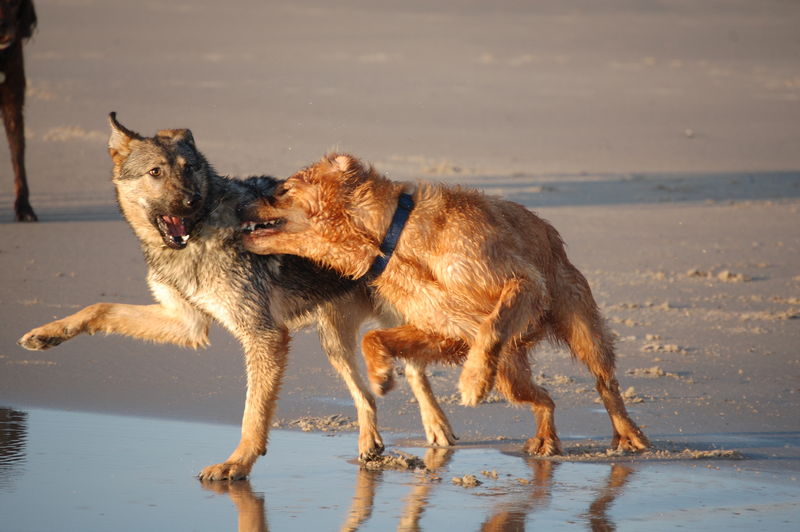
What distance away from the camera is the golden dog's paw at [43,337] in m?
6.66

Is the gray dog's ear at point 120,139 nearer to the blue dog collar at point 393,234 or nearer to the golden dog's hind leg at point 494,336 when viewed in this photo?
the blue dog collar at point 393,234

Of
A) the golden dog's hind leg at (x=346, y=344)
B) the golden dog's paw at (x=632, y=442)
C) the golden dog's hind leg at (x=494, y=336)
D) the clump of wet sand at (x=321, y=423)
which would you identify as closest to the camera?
the golden dog's hind leg at (x=494, y=336)

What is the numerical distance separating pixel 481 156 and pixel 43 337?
10.6 metres

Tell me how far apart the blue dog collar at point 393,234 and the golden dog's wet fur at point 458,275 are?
0.03 m

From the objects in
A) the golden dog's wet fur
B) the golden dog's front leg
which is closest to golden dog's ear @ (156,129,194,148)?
the golden dog's wet fur

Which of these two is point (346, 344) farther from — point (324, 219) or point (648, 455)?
point (648, 455)

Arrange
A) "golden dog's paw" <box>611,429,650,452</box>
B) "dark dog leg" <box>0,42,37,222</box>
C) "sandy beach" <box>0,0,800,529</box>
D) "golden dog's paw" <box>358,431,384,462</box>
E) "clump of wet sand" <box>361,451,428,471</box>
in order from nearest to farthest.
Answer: "clump of wet sand" <box>361,451,428,471</box> → "golden dog's paw" <box>358,431,384,462</box> → "golden dog's paw" <box>611,429,650,452</box> → "sandy beach" <box>0,0,800,529</box> → "dark dog leg" <box>0,42,37,222</box>

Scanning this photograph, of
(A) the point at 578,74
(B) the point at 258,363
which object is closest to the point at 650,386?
(B) the point at 258,363

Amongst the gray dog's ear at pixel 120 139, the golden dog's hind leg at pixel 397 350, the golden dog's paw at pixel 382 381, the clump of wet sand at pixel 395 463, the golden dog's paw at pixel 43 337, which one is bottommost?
the clump of wet sand at pixel 395 463

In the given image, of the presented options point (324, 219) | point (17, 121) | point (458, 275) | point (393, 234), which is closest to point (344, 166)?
point (324, 219)

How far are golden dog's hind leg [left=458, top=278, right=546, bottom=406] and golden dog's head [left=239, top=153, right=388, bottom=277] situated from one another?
705 millimetres

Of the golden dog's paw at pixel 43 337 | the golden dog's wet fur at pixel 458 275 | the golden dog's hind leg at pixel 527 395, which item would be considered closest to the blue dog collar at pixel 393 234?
the golden dog's wet fur at pixel 458 275

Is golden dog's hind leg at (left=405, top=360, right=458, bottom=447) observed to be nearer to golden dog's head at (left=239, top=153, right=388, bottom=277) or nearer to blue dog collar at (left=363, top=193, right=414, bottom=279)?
blue dog collar at (left=363, top=193, right=414, bottom=279)

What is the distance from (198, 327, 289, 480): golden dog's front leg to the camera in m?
5.98
